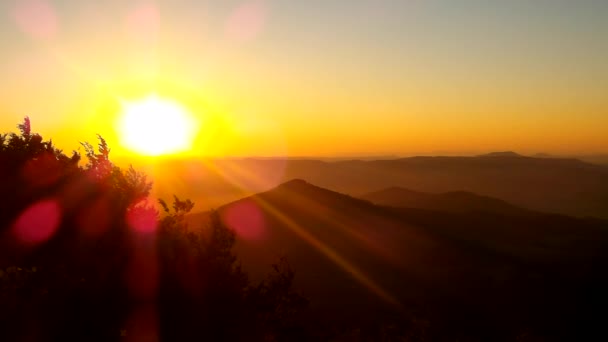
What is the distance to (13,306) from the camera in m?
13.4

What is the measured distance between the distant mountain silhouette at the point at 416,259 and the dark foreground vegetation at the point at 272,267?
13.2 inches

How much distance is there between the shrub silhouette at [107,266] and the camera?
548 inches

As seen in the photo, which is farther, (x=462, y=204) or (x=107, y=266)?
(x=462, y=204)

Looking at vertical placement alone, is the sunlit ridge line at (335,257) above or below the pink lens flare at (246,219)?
below

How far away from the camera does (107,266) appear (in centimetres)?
1535

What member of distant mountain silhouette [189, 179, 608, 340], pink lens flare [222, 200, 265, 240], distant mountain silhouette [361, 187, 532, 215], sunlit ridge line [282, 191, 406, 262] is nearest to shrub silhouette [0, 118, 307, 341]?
distant mountain silhouette [189, 179, 608, 340]

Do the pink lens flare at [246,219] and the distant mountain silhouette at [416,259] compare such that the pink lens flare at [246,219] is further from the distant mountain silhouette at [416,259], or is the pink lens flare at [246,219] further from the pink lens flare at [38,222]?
the pink lens flare at [38,222]

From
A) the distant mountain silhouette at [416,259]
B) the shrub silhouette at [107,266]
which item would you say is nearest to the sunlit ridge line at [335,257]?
the distant mountain silhouette at [416,259]

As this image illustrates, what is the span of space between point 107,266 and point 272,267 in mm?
29322

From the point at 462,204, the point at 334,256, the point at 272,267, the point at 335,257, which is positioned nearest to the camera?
the point at 272,267

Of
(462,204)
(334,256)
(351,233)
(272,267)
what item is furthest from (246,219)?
(462,204)

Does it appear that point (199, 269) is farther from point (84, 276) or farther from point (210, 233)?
point (84, 276)

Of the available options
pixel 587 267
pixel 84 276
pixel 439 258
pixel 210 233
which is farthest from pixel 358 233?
pixel 84 276

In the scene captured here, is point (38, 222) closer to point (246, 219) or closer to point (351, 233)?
point (351, 233)
